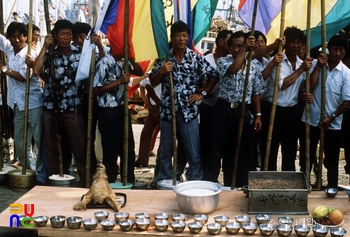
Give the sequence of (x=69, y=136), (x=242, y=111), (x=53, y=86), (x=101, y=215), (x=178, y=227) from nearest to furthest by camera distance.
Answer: (x=178, y=227) < (x=101, y=215) < (x=242, y=111) < (x=53, y=86) < (x=69, y=136)

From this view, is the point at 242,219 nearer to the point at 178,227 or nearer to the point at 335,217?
the point at 178,227

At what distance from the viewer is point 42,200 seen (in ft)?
14.4

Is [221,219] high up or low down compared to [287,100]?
down

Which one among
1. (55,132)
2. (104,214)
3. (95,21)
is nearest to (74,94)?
(55,132)

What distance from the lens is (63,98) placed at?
5.70 m

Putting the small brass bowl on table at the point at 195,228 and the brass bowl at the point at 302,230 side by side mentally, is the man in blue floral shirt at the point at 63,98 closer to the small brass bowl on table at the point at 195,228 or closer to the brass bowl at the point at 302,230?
the small brass bowl on table at the point at 195,228

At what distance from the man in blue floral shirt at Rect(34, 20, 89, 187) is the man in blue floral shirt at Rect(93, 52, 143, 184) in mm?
320

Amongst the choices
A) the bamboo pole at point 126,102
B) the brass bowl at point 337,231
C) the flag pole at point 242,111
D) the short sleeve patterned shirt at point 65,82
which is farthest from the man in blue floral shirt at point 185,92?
the brass bowl at point 337,231

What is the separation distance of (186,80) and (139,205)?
1.75 meters

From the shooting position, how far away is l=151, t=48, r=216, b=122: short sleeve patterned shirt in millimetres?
5441

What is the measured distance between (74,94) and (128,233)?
2488 millimetres

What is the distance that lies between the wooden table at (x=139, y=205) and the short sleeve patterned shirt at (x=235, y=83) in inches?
48.7

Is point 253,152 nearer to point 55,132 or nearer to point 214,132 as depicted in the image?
point 214,132

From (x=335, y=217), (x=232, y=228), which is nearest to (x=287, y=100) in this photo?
(x=335, y=217)
